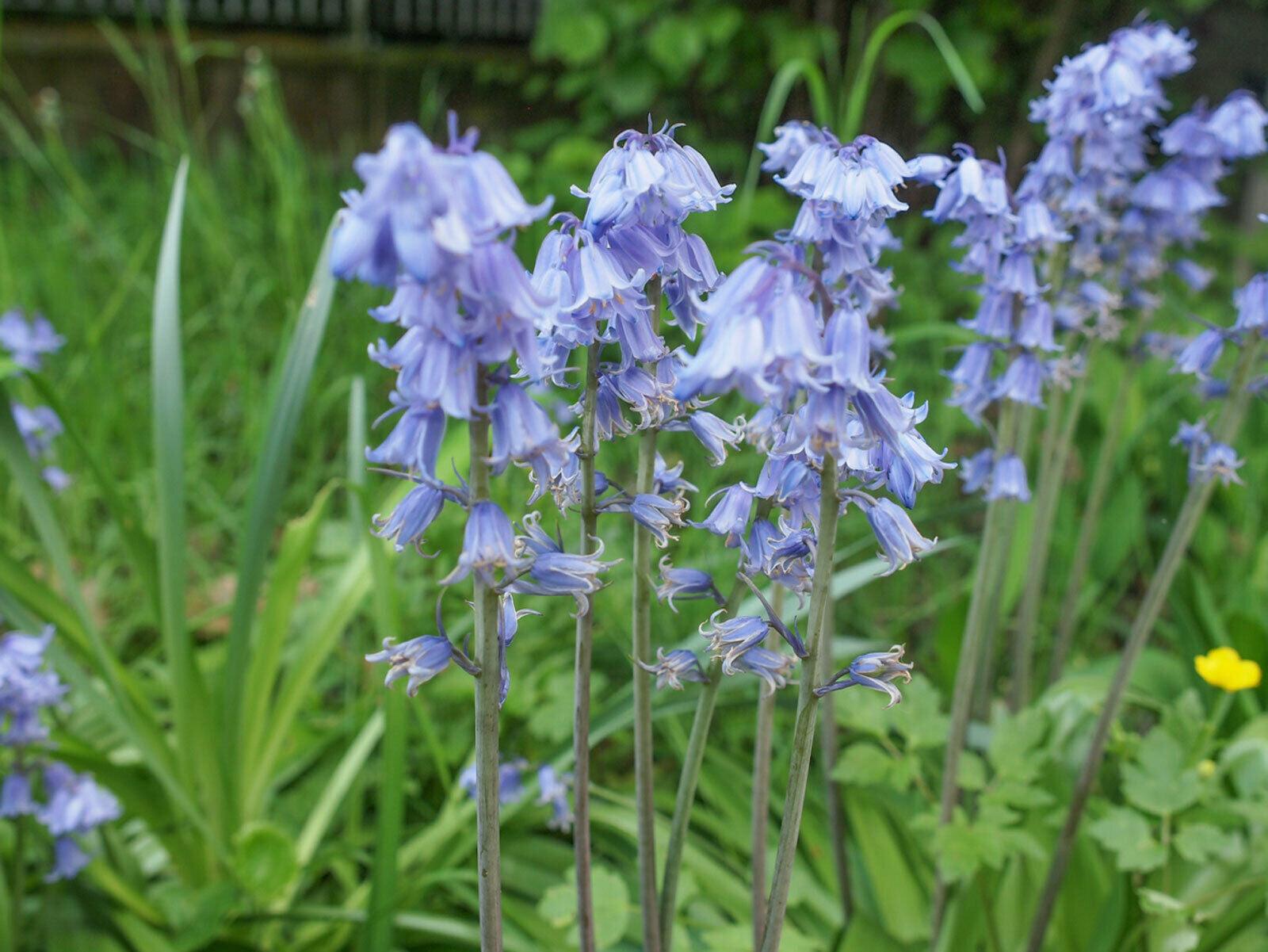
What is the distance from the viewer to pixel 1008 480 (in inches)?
82.4

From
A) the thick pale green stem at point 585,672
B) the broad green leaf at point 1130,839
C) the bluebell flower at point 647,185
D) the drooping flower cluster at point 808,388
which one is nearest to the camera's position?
the drooping flower cluster at point 808,388

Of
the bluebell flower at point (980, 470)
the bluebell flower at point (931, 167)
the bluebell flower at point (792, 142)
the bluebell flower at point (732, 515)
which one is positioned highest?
the bluebell flower at point (792, 142)

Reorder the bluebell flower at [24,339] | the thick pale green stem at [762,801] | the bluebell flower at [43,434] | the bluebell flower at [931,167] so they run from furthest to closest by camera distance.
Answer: the bluebell flower at [24,339] → the bluebell flower at [43,434] → the thick pale green stem at [762,801] → the bluebell flower at [931,167]

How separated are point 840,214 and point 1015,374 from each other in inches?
36.7

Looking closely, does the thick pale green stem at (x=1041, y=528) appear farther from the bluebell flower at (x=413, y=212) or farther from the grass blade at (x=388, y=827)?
the bluebell flower at (x=413, y=212)

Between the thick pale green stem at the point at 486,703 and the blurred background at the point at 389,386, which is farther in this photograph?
the blurred background at the point at 389,386

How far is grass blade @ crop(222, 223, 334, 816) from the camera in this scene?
219cm

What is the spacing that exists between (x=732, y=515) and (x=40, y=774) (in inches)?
62.4

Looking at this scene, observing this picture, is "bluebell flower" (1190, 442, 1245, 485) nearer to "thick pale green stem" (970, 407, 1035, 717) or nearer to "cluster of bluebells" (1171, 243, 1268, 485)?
"cluster of bluebells" (1171, 243, 1268, 485)

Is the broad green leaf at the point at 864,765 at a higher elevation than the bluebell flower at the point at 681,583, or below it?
below

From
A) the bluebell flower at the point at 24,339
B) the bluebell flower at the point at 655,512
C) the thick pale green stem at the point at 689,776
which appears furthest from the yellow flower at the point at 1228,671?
the bluebell flower at the point at 24,339

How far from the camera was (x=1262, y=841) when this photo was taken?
2230mm

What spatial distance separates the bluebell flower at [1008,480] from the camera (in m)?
2.08

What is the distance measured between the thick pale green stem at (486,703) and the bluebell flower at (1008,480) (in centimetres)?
127
